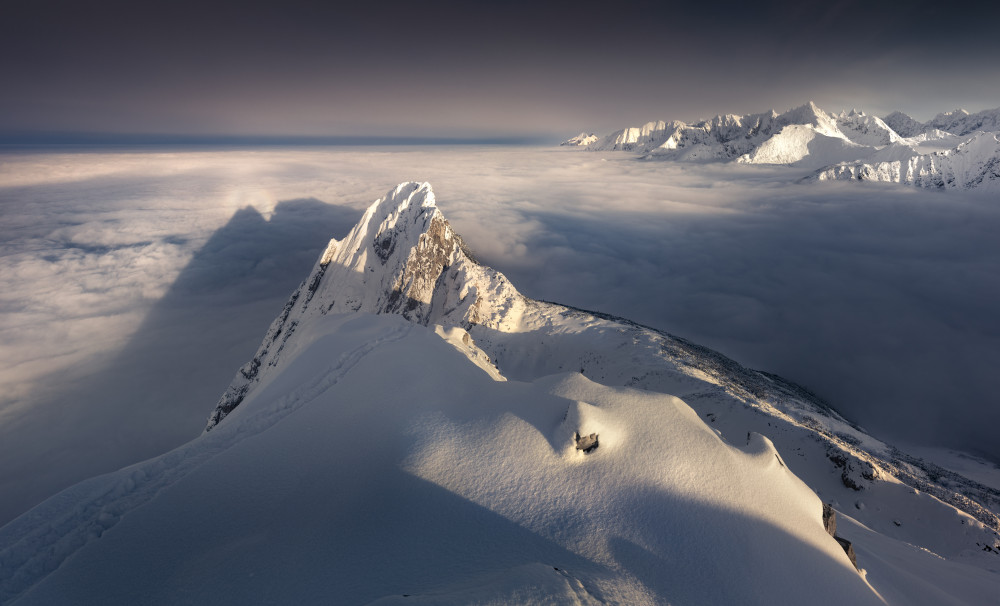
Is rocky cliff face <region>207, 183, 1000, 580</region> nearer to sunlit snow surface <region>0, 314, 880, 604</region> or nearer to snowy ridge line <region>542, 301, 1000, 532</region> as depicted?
snowy ridge line <region>542, 301, 1000, 532</region>

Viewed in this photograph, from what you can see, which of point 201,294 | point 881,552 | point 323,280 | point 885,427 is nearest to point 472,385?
point 881,552

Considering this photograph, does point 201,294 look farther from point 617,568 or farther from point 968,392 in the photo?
point 968,392

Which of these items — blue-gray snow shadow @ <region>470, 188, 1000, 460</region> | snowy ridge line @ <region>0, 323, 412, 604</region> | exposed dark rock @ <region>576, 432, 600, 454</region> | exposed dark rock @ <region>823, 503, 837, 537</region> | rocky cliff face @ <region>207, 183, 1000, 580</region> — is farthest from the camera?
blue-gray snow shadow @ <region>470, 188, 1000, 460</region>

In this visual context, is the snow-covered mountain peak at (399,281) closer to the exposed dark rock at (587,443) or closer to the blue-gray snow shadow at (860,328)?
the exposed dark rock at (587,443)

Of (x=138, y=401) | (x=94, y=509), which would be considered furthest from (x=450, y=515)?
(x=138, y=401)

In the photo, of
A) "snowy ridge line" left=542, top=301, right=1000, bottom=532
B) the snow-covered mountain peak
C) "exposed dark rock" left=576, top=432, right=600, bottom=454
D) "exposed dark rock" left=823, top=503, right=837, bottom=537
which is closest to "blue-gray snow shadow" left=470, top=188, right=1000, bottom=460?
"snowy ridge line" left=542, top=301, right=1000, bottom=532

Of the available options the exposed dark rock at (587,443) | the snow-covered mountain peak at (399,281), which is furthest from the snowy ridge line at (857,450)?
the exposed dark rock at (587,443)

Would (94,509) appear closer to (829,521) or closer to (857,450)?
(829,521)
